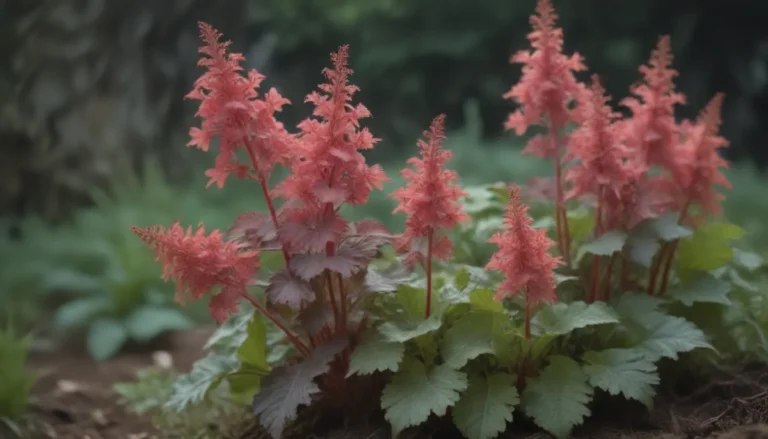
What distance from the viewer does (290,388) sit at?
1642mm

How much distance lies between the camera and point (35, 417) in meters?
2.28

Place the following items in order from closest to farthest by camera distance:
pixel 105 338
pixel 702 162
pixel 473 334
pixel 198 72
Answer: pixel 473 334 → pixel 702 162 → pixel 105 338 → pixel 198 72

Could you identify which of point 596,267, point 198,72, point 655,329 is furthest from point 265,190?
point 198,72

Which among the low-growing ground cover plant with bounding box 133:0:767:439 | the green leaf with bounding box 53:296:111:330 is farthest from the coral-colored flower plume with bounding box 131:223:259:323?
the green leaf with bounding box 53:296:111:330

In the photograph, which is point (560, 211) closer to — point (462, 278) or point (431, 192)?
point (462, 278)

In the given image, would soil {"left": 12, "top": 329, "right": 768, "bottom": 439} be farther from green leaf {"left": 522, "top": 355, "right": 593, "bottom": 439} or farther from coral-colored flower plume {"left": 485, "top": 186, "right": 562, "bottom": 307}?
coral-colored flower plume {"left": 485, "top": 186, "right": 562, "bottom": 307}

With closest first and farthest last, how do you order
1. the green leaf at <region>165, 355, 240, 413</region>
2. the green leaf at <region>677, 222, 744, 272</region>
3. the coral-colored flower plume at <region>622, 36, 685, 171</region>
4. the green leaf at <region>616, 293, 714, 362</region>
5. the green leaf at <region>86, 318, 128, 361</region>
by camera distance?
1. the green leaf at <region>616, 293, 714, 362</region>
2. the green leaf at <region>165, 355, 240, 413</region>
3. the coral-colored flower plume at <region>622, 36, 685, 171</region>
4. the green leaf at <region>677, 222, 744, 272</region>
5. the green leaf at <region>86, 318, 128, 361</region>

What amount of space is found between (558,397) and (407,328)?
37 cm

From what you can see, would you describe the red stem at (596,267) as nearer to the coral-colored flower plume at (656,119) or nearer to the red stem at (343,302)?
the coral-colored flower plume at (656,119)

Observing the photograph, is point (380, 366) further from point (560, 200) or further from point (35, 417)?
point (35, 417)

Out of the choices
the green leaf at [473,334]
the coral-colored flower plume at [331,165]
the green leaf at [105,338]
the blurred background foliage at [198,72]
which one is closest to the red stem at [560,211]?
the green leaf at [473,334]

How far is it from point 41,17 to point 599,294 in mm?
3348

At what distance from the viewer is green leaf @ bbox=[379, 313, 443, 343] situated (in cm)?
161

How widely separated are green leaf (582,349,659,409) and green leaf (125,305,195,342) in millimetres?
1980
